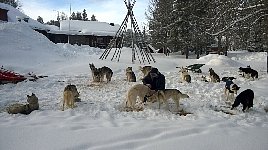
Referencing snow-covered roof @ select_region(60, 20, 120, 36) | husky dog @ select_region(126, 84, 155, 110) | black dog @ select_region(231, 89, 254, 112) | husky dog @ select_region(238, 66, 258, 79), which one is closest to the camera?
black dog @ select_region(231, 89, 254, 112)

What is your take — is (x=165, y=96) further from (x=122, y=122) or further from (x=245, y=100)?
(x=245, y=100)

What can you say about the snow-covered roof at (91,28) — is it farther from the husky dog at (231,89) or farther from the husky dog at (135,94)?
the husky dog at (135,94)

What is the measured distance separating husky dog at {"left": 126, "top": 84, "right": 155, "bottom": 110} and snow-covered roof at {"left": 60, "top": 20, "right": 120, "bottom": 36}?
37593 mm

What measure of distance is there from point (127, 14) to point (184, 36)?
10325 millimetres

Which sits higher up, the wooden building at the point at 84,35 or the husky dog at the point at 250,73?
the wooden building at the point at 84,35

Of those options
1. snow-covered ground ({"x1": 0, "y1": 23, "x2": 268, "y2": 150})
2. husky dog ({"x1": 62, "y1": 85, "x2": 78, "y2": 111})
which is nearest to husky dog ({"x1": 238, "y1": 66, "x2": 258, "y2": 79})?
snow-covered ground ({"x1": 0, "y1": 23, "x2": 268, "y2": 150})

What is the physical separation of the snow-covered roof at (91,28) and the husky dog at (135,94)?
3759 cm

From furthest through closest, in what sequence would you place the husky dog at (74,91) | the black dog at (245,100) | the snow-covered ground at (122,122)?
the husky dog at (74,91) → the black dog at (245,100) → the snow-covered ground at (122,122)

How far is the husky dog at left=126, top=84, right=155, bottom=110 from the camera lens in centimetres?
816

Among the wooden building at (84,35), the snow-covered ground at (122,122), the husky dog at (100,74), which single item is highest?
the wooden building at (84,35)

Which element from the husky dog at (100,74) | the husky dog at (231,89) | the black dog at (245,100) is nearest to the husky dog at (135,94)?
the black dog at (245,100)

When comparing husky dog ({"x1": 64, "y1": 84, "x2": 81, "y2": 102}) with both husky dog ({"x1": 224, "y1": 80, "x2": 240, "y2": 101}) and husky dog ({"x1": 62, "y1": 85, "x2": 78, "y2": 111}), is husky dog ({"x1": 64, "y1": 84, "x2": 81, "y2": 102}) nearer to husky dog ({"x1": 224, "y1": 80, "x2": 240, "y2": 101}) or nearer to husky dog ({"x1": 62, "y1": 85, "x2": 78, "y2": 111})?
husky dog ({"x1": 62, "y1": 85, "x2": 78, "y2": 111})

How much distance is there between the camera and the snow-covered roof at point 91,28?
4545 centimetres

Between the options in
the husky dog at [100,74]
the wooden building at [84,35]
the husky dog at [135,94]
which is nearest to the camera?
the husky dog at [135,94]
